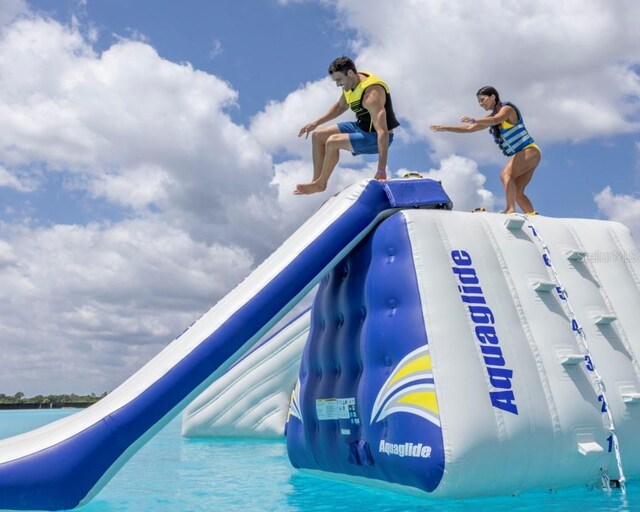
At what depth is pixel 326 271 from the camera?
4590mm

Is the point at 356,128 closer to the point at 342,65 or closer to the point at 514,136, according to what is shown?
the point at 342,65

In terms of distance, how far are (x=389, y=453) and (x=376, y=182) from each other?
1.78 metres

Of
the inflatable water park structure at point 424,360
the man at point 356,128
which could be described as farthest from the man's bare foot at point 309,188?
the inflatable water park structure at point 424,360

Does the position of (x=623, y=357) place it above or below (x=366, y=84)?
below

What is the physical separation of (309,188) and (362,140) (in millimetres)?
546

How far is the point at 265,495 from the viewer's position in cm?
466

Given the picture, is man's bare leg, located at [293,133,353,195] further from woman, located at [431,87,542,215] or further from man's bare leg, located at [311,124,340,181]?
woman, located at [431,87,542,215]

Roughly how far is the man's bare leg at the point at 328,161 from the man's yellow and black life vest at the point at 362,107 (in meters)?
0.16

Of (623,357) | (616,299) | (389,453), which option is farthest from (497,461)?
(616,299)

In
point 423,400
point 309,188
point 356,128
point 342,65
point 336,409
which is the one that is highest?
point 342,65

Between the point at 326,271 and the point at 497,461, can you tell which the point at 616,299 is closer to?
the point at 497,461

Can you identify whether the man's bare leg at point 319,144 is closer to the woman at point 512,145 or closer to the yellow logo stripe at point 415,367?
the woman at point 512,145

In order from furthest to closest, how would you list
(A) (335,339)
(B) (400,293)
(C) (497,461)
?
(A) (335,339), (B) (400,293), (C) (497,461)

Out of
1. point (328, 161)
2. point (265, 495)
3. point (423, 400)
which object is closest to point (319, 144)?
point (328, 161)
